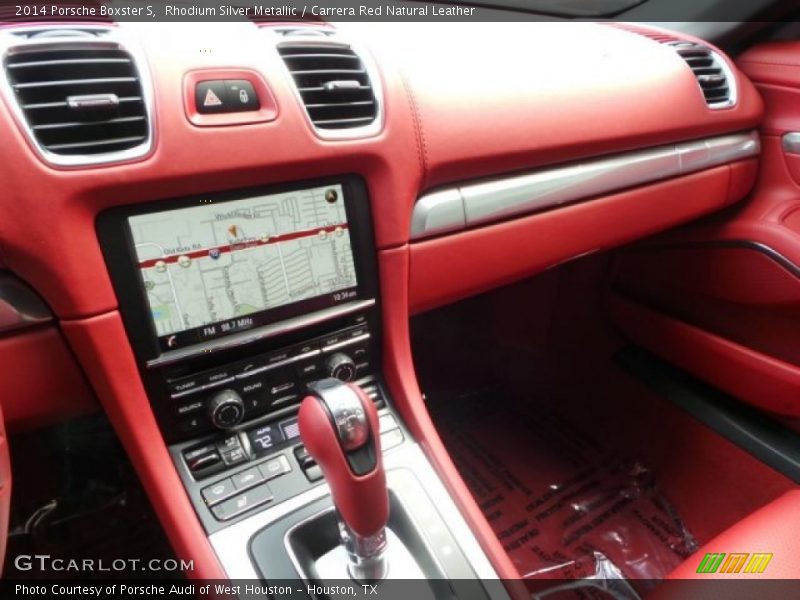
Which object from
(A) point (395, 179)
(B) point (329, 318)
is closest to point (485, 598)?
(B) point (329, 318)

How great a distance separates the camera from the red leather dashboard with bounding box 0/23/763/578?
22.3 inches

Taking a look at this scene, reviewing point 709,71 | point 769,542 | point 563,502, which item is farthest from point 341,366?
point 709,71

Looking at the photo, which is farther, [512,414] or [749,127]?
[512,414]

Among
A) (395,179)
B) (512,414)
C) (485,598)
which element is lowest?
(512,414)

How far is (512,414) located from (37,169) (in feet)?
4.28

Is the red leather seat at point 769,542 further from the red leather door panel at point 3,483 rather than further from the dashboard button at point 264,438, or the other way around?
the red leather door panel at point 3,483

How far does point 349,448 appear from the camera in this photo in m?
0.58

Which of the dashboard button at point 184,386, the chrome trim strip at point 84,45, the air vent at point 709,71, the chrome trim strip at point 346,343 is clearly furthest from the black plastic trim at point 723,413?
the chrome trim strip at point 84,45

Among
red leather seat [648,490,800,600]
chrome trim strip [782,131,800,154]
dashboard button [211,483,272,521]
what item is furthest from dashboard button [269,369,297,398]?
chrome trim strip [782,131,800,154]

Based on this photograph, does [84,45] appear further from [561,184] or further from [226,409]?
[561,184]

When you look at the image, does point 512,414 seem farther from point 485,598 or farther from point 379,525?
point 379,525

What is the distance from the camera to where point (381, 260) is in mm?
776

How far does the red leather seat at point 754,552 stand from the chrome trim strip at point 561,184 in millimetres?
515

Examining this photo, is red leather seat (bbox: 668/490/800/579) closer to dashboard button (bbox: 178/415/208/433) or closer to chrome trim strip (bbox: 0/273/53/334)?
dashboard button (bbox: 178/415/208/433)
